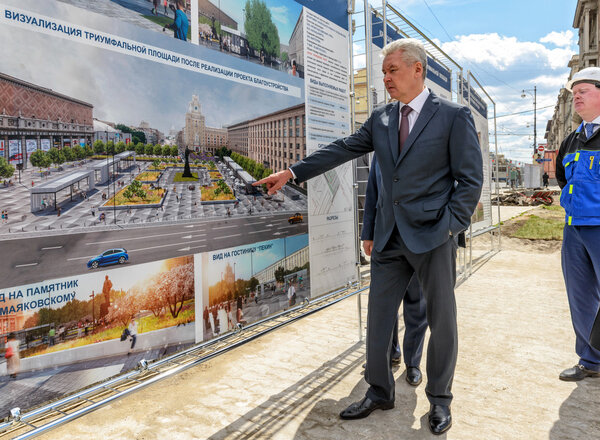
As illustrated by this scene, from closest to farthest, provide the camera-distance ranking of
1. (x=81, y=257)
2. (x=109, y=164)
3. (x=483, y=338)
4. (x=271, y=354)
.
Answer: (x=81, y=257) < (x=109, y=164) < (x=271, y=354) < (x=483, y=338)

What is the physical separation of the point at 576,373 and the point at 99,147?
11.5ft

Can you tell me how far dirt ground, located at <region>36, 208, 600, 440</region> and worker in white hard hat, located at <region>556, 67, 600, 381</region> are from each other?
0.24 meters

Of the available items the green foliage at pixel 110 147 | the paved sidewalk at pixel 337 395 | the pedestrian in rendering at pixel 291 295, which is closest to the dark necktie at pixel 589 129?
the paved sidewalk at pixel 337 395

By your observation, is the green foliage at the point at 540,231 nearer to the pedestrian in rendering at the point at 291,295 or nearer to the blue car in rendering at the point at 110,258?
the pedestrian in rendering at the point at 291,295

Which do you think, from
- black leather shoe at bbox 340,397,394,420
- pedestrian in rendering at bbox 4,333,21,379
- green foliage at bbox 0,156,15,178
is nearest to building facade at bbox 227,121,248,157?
green foliage at bbox 0,156,15,178

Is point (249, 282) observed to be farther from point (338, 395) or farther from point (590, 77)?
point (590, 77)

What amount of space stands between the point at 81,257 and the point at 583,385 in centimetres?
337

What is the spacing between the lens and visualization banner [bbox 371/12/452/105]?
17.8 feet

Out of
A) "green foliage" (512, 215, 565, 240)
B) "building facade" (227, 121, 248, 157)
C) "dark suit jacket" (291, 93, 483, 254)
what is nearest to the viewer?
"dark suit jacket" (291, 93, 483, 254)

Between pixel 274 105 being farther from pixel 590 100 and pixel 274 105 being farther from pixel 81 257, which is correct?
pixel 590 100

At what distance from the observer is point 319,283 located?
13.6 feet

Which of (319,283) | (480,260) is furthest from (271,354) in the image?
(480,260)

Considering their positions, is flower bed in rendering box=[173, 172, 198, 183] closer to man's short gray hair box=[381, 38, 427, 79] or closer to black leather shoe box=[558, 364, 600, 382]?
man's short gray hair box=[381, 38, 427, 79]

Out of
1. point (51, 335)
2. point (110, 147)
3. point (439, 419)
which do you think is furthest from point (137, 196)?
point (439, 419)
